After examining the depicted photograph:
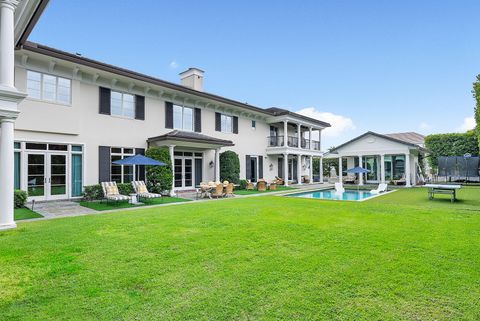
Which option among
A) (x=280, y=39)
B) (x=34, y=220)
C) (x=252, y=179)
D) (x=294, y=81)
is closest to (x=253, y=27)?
(x=280, y=39)

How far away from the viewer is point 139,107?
1516 centimetres

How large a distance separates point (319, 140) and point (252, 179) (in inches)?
391

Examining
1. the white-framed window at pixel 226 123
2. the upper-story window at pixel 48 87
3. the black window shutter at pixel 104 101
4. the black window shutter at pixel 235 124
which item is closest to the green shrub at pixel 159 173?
the black window shutter at pixel 104 101

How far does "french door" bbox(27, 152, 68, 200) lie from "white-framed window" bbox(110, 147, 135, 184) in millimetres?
2135

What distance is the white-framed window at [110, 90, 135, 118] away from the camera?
46.6ft

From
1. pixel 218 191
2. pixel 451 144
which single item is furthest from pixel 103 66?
pixel 451 144

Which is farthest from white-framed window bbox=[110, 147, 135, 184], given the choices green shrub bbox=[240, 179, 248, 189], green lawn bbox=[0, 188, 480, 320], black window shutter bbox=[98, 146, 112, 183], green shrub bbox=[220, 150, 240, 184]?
green shrub bbox=[240, 179, 248, 189]

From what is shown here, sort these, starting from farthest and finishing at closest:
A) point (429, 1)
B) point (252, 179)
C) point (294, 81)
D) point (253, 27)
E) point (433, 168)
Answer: point (433, 168) → point (294, 81) → point (252, 179) → point (253, 27) → point (429, 1)

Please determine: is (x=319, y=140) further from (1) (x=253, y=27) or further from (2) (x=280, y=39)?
(1) (x=253, y=27)

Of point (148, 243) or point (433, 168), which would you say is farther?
point (433, 168)

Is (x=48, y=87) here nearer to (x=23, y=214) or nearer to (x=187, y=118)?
(x=23, y=214)

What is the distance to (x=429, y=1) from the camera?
13969 millimetres

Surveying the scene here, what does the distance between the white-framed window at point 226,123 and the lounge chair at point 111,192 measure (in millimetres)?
9670

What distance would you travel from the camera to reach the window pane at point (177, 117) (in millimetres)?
17125
